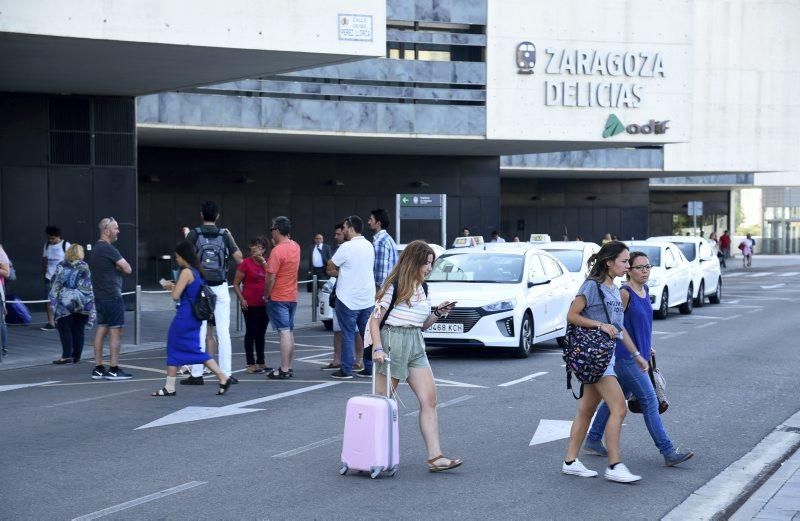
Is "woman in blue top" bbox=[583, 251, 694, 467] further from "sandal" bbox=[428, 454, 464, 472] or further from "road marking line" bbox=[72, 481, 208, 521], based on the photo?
"road marking line" bbox=[72, 481, 208, 521]

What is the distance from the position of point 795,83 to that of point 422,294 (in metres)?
49.8

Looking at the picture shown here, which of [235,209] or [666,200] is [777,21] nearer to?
[666,200]

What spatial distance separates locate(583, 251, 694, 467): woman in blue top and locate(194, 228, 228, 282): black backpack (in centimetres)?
567

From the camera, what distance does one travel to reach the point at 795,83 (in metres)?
54.1

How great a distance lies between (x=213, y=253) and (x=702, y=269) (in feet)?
54.3

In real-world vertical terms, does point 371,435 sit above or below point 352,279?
below

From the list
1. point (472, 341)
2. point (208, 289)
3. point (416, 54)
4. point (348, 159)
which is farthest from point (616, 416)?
point (348, 159)

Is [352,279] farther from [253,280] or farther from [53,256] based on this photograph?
[53,256]

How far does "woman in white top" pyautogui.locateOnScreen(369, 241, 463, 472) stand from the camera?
829 cm

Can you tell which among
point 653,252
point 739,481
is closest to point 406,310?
point 739,481

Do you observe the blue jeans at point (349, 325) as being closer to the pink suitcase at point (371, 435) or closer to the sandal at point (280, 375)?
the sandal at point (280, 375)

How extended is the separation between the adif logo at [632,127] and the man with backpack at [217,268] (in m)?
22.7

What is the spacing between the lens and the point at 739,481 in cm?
820

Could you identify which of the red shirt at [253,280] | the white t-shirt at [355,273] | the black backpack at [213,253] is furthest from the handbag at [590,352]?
the red shirt at [253,280]
